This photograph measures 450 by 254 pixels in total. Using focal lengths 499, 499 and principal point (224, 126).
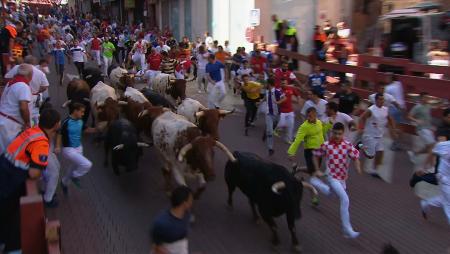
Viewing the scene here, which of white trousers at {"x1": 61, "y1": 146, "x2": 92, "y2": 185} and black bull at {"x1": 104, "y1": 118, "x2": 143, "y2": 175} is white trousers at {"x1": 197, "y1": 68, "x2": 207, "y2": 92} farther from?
white trousers at {"x1": 61, "y1": 146, "x2": 92, "y2": 185}

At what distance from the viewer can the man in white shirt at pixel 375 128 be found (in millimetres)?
9195

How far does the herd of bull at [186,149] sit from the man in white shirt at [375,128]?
8.51 feet

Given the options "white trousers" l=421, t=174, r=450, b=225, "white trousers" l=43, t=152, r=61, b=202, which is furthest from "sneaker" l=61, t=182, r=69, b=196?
"white trousers" l=421, t=174, r=450, b=225

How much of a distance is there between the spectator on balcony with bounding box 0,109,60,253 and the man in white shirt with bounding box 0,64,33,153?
7.77 ft

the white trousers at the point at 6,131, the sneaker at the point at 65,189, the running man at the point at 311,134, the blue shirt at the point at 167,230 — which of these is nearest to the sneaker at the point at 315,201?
the running man at the point at 311,134

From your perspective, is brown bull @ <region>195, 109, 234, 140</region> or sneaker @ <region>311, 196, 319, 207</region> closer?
sneaker @ <region>311, 196, 319, 207</region>

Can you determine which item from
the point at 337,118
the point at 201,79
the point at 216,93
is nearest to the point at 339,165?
the point at 337,118

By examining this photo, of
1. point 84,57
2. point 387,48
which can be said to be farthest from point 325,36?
point 84,57

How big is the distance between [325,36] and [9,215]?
14169 mm

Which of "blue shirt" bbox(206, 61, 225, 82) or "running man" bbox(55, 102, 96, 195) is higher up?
"blue shirt" bbox(206, 61, 225, 82)

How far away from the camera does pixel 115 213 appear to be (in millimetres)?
7508

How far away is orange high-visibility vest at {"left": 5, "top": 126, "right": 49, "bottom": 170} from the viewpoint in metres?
5.26

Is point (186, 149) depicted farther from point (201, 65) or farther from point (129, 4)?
point (129, 4)

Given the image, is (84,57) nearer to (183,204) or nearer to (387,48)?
(387,48)
